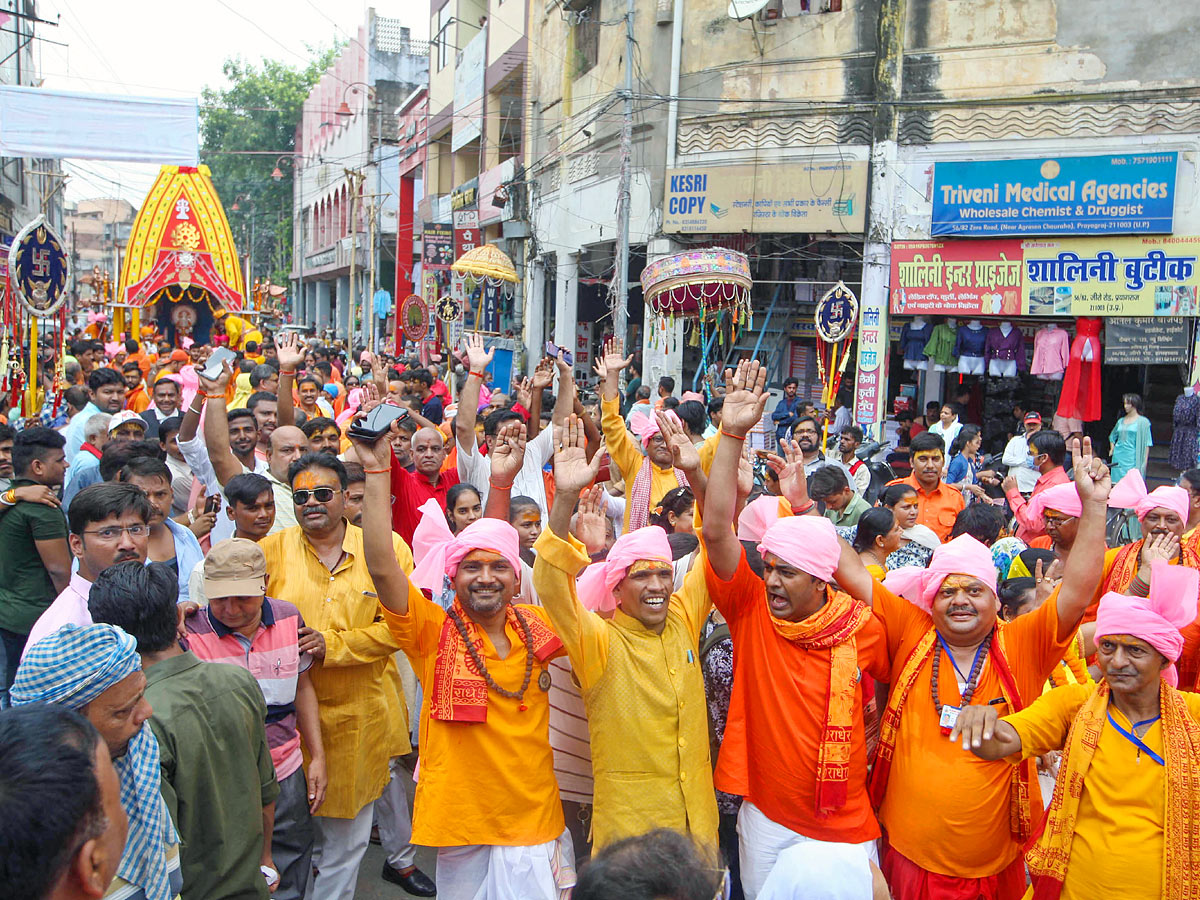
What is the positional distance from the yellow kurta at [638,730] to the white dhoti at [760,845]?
133 millimetres

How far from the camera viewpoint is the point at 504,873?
3213 mm

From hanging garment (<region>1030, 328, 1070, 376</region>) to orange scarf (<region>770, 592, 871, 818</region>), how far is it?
11.2m

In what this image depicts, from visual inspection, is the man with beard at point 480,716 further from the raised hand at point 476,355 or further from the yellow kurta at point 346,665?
the raised hand at point 476,355

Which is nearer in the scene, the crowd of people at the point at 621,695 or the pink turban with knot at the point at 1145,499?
the crowd of people at the point at 621,695

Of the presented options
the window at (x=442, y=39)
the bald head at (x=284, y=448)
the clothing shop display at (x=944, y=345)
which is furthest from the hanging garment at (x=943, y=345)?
the window at (x=442, y=39)

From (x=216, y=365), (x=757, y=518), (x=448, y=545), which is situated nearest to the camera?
(x=448, y=545)

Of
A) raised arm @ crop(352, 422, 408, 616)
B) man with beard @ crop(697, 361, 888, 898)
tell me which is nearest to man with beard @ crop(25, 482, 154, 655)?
raised arm @ crop(352, 422, 408, 616)

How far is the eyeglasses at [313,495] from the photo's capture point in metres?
4.01

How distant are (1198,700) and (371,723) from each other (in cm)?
281

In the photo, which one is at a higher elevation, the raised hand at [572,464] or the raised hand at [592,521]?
the raised hand at [572,464]

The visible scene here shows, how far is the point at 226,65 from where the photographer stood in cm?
5512

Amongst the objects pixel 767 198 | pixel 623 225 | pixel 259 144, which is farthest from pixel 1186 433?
pixel 259 144

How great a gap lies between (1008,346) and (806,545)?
11549 mm

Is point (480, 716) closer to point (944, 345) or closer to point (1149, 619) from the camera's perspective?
point (1149, 619)
